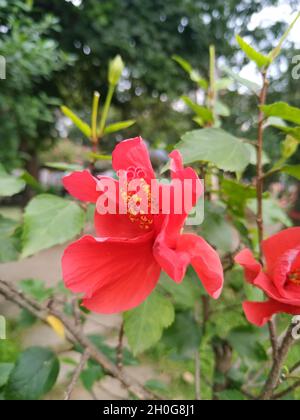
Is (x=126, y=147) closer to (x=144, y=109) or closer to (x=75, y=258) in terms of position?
(x=75, y=258)

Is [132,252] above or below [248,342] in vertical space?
above

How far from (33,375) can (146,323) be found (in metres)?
0.23

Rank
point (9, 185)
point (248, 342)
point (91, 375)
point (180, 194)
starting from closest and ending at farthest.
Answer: point (180, 194), point (9, 185), point (248, 342), point (91, 375)

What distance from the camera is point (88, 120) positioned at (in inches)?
120

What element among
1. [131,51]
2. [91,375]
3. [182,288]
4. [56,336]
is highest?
[131,51]

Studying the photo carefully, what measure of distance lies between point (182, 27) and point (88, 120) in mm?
1048

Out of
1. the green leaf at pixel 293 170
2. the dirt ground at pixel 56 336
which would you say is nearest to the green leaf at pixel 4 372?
the dirt ground at pixel 56 336

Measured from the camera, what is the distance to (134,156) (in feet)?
1.07

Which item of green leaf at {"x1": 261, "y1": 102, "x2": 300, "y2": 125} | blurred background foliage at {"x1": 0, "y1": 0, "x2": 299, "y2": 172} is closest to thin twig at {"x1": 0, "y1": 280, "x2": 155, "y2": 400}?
green leaf at {"x1": 261, "y1": 102, "x2": 300, "y2": 125}

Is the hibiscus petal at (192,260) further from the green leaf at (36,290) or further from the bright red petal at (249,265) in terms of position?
the green leaf at (36,290)

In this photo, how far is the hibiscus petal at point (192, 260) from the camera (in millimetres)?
273

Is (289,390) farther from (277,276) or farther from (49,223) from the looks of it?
(49,223)

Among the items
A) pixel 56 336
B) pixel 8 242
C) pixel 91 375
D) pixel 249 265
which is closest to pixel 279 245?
pixel 249 265

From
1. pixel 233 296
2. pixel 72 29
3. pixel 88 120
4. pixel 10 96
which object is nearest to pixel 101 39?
pixel 72 29
